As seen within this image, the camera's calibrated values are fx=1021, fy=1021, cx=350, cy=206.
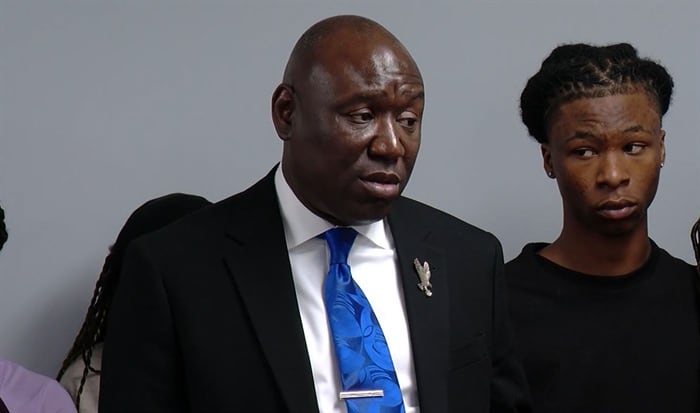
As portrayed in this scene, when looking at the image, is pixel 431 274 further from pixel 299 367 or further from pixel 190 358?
pixel 190 358

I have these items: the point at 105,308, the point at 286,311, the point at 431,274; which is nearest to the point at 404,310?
the point at 431,274

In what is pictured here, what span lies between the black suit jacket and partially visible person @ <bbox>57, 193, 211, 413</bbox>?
48 centimetres

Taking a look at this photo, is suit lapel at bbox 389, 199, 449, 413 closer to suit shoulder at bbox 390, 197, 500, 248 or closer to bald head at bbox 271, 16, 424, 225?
suit shoulder at bbox 390, 197, 500, 248

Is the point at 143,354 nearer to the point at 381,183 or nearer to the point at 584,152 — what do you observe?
the point at 381,183

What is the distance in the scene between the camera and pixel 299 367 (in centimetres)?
127

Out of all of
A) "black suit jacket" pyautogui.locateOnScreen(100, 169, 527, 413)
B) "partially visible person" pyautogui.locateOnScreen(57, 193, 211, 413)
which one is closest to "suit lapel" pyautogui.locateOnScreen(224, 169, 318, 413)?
"black suit jacket" pyautogui.locateOnScreen(100, 169, 527, 413)

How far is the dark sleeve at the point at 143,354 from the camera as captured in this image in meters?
1.27

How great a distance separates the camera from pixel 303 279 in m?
1.35

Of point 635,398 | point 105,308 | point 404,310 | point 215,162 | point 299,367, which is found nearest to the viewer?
point 299,367

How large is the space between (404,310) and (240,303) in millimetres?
223

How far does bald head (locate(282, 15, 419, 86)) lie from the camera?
129 centimetres

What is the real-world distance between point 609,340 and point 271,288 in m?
0.65

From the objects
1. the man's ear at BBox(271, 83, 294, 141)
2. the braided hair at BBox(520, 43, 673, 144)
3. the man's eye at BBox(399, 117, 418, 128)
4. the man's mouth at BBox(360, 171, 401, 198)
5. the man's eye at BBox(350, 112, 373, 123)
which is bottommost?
the man's mouth at BBox(360, 171, 401, 198)

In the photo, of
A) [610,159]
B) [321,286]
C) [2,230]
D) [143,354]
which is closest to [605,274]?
[610,159]
